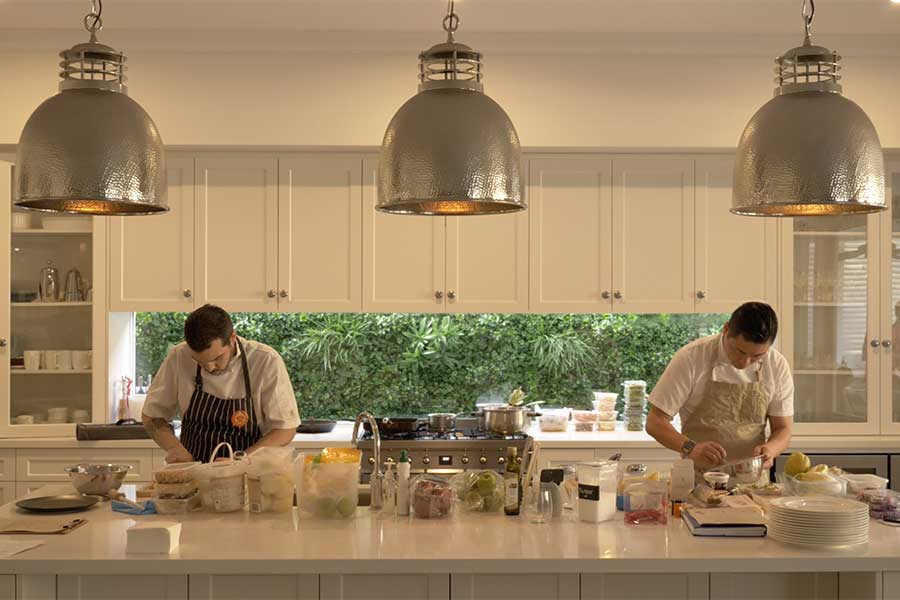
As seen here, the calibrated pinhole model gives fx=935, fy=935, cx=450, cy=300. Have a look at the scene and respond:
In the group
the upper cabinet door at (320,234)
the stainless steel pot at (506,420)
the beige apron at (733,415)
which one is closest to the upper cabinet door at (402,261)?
the upper cabinet door at (320,234)

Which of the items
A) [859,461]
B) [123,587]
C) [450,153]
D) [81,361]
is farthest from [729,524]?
[81,361]

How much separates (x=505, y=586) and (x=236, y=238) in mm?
3000

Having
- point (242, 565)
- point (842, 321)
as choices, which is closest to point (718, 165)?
point (842, 321)

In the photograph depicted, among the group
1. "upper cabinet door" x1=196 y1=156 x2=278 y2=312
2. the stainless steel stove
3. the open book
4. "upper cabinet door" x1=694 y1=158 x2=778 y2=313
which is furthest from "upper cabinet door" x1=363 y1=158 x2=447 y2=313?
the open book

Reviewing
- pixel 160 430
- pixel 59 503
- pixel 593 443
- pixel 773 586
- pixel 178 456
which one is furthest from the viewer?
pixel 593 443

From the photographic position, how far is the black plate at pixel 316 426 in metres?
5.20

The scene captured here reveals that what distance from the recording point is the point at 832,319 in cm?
514

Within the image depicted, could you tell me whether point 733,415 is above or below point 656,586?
above

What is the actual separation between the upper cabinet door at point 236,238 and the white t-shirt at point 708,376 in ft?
7.29

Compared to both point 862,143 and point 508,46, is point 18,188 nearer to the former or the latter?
point 862,143

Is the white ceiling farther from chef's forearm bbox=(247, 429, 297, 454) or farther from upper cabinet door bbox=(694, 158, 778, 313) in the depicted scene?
chef's forearm bbox=(247, 429, 297, 454)

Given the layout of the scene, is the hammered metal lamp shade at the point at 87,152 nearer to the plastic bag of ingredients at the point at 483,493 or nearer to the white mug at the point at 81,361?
the plastic bag of ingredients at the point at 483,493

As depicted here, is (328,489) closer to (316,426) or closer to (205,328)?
(205,328)

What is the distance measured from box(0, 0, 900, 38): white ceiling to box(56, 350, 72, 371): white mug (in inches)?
67.2
